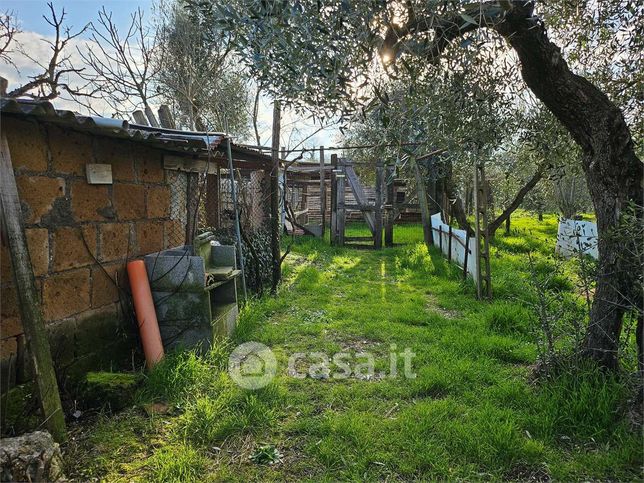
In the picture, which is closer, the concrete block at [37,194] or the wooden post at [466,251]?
the concrete block at [37,194]

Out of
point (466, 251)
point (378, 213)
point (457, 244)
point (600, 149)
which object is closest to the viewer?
point (600, 149)

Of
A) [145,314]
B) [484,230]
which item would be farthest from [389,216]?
[145,314]

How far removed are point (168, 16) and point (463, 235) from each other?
1109 centimetres

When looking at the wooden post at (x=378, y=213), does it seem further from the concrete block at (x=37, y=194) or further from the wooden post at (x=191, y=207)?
the concrete block at (x=37, y=194)

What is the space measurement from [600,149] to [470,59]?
137cm

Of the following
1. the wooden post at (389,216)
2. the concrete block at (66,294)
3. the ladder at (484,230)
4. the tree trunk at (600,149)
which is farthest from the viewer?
the wooden post at (389,216)

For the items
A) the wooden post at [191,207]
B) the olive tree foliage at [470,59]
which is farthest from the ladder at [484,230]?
the wooden post at [191,207]

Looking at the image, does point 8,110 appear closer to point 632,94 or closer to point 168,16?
point 632,94

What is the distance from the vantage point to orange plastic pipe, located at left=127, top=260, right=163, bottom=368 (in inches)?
151

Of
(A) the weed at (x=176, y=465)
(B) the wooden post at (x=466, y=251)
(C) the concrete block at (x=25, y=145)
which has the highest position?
(C) the concrete block at (x=25, y=145)

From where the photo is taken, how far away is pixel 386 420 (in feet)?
9.97

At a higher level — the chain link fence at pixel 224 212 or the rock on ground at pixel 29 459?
the chain link fence at pixel 224 212

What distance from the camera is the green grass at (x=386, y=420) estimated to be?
2.51m

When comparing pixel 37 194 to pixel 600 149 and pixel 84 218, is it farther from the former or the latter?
pixel 600 149
